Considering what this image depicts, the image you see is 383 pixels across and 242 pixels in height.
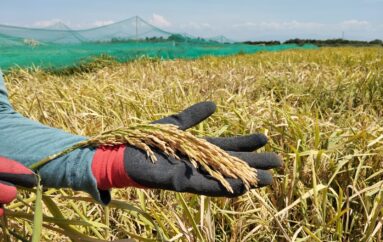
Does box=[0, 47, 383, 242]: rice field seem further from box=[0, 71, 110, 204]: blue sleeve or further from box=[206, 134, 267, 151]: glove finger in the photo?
box=[206, 134, 267, 151]: glove finger

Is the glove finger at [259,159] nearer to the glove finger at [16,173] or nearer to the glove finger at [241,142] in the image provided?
the glove finger at [241,142]

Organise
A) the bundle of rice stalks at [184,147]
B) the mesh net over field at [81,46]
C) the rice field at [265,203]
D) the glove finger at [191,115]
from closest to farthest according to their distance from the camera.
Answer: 1. the bundle of rice stalks at [184,147]
2. the glove finger at [191,115]
3. the rice field at [265,203]
4. the mesh net over field at [81,46]

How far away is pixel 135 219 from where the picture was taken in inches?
64.1

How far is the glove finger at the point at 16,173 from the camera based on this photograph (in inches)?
31.7

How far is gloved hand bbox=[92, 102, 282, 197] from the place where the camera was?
0.78 m

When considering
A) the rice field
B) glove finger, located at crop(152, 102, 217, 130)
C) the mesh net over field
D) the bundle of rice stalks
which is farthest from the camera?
the mesh net over field

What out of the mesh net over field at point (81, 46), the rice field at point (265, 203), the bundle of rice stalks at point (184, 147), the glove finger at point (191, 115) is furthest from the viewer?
the mesh net over field at point (81, 46)

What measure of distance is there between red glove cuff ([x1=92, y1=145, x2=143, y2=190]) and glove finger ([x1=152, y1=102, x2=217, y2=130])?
108 millimetres

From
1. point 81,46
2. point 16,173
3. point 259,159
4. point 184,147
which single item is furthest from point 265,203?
point 81,46

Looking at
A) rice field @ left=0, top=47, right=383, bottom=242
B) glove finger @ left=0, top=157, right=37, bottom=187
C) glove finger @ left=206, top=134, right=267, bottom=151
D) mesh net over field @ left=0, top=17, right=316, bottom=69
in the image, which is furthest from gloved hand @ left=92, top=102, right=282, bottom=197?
mesh net over field @ left=0, top=17, right=316, bottom=69

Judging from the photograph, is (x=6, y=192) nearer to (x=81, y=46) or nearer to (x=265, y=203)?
(x=265, y=203)

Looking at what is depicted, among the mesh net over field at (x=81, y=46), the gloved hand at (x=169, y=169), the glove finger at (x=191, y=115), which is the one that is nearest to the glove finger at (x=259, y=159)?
the gloved hand at (x=169, y=169)

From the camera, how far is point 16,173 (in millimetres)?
812

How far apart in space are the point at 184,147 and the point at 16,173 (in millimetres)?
307
